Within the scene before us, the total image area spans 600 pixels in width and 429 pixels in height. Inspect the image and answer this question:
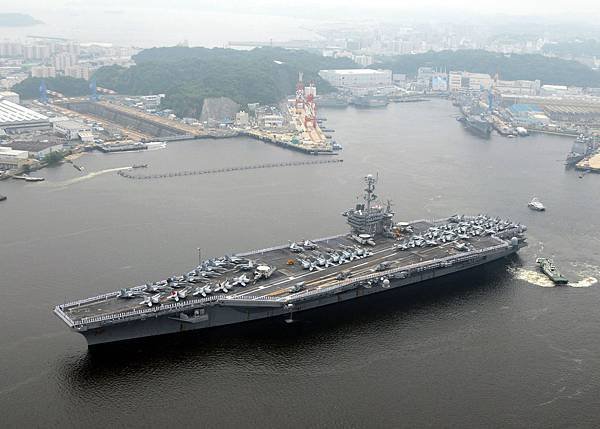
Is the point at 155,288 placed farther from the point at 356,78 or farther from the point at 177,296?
the point at 356,78

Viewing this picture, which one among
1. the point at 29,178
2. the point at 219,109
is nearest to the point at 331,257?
the point at 29,178

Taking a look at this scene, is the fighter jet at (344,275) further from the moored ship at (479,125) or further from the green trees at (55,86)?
the green trees at (55,86)

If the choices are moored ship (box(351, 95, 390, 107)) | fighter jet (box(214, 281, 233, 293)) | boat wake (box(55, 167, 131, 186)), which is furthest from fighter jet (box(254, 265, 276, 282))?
moored ship (box(351, 95, 390, 107))

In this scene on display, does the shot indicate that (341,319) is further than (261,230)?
No

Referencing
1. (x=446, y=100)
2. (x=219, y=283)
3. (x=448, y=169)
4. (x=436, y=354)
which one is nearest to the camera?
(x=436, y=354)

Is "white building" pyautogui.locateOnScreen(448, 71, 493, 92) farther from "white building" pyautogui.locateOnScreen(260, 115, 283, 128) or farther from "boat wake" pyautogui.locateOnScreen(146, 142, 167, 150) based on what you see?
"boat wake" pyautogui.locateOnScreen(146, 142, 167, 150)

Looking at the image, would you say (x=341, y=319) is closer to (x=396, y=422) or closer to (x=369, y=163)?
(x=396, y=422)

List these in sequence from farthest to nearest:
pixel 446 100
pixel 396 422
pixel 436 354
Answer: pixel 446 100 → pixel 436 354 → pixel 396 422

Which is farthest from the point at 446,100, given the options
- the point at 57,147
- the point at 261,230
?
the point at 261,230
